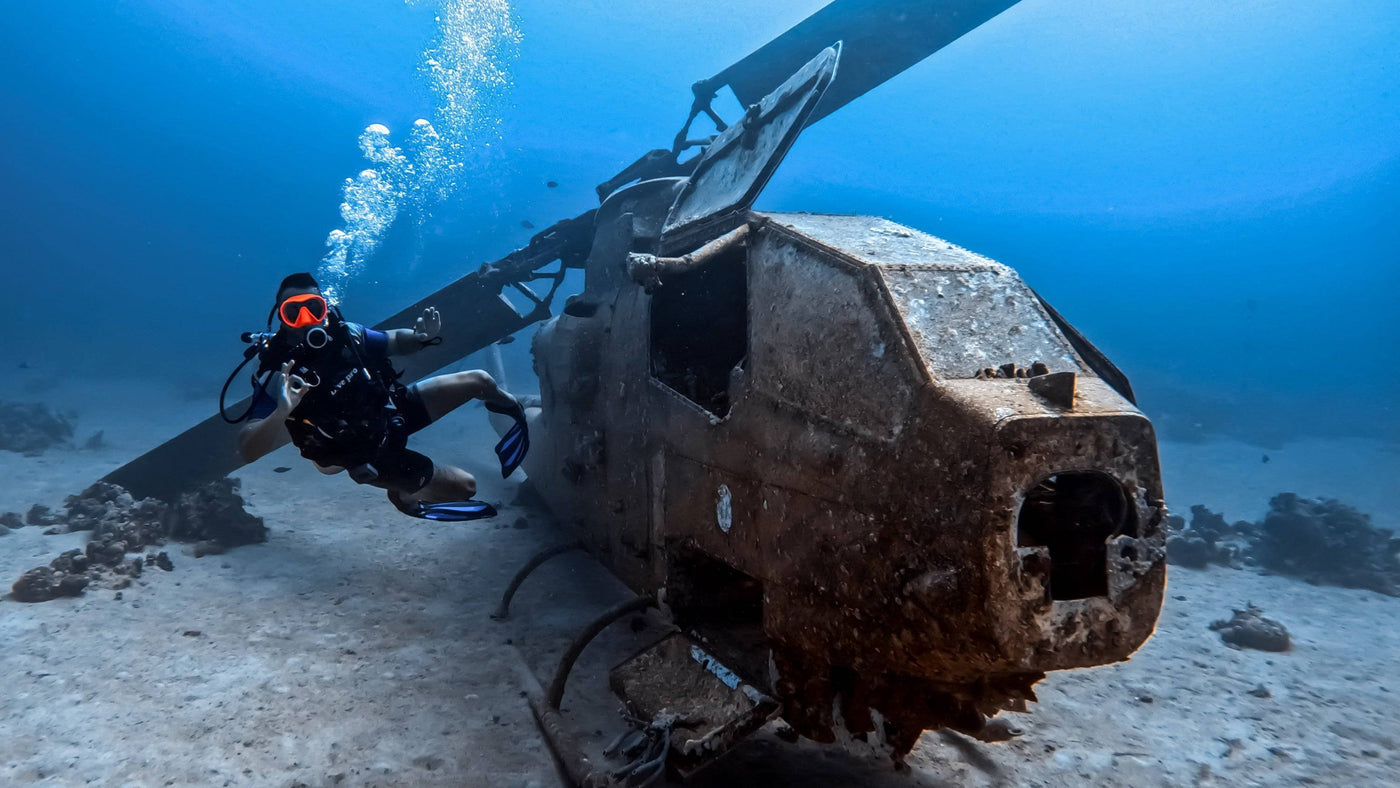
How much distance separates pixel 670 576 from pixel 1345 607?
23.7 feet

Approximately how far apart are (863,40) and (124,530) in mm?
7884

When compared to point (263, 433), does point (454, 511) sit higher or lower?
lower

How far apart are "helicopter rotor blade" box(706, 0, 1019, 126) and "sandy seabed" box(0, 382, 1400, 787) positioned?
369cm

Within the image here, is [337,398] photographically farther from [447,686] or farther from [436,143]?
[436,143]

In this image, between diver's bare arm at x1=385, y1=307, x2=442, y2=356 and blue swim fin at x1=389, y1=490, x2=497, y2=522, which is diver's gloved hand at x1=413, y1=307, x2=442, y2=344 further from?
blue swim fin at x1=389, y1=490, x2=497, y2=522

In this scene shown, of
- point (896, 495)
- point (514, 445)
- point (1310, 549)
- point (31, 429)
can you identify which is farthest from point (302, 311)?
point (31, 429)

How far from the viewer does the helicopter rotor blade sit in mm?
4371

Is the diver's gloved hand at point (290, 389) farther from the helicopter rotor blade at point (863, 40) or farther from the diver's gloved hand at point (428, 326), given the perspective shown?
the helicopter rotor blade at point (863, 40)

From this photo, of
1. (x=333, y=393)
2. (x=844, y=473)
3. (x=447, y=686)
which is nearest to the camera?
(x=844, y=473)

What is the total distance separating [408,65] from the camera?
3728 inches

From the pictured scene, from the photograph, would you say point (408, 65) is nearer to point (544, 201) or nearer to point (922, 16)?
point (544, 201)

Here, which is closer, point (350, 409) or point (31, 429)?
point (350, 409)

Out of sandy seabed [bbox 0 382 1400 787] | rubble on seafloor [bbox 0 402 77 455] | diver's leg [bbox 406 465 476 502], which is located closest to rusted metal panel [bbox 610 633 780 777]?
sandy seabed [bbox 0 382 1400 787]

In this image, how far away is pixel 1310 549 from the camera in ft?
26.1
